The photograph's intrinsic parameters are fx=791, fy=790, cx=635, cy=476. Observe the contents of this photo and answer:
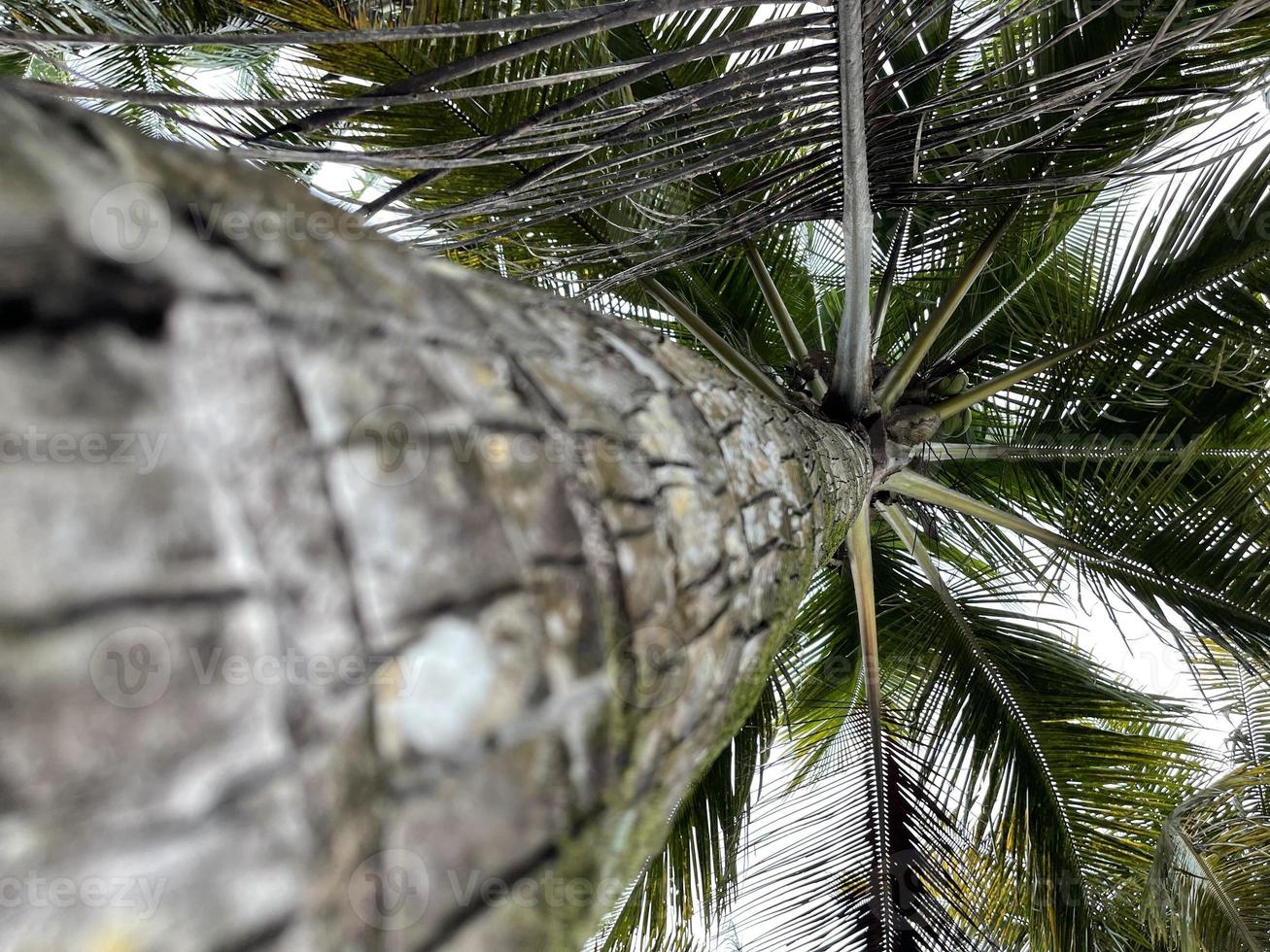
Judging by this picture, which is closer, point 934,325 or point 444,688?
point 444,688

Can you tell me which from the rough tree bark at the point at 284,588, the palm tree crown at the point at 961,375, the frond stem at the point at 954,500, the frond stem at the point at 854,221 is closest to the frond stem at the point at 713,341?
the palm tree crown at the point at 961,375

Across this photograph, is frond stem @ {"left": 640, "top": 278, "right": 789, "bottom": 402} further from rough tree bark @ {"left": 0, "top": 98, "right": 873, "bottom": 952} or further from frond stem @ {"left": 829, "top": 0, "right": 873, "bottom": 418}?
rough tree bark @ {"left": 0, "top": 98, "right": 873, "bottom": 952}

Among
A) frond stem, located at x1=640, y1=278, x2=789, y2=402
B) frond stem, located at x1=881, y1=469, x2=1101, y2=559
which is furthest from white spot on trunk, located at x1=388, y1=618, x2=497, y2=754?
frond stem, located at x1=881, y1=469, x2=1101, y2=559

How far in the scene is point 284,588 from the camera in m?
0.23

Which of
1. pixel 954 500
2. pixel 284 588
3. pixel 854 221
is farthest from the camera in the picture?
pixel 954 500

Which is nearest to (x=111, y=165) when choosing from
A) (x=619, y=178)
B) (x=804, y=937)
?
(x=619, y=178)

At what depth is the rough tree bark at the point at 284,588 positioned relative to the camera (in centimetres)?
20

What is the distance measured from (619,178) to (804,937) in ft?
6.22

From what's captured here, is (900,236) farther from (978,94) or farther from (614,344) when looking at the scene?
(614,344)

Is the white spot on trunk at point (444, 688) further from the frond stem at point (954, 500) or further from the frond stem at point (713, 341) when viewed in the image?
the frond stem at point (954, 500)

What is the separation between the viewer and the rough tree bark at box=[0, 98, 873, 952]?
0.20 metres

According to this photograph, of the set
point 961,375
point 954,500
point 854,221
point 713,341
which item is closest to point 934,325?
point 961,375

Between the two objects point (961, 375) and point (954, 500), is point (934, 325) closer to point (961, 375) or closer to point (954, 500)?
point (961, 375)

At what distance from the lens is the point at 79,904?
0.19 metres
